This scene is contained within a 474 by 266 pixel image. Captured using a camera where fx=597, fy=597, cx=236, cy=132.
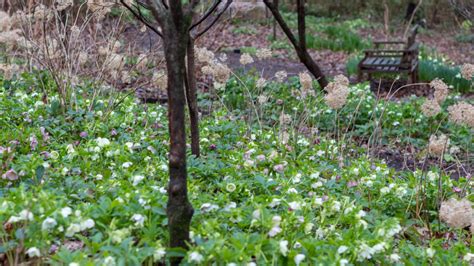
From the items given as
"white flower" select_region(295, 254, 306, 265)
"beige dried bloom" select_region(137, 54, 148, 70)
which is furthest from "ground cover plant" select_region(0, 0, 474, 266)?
"beige dried bloom" select_region(137, 54, 148, 70)

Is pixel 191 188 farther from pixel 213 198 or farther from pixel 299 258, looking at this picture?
pixel 299 258

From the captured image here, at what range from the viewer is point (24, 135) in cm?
319

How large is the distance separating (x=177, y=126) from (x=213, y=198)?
1.55 feet

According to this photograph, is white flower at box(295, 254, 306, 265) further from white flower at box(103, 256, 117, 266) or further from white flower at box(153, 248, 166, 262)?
white flower at box(103, 256, 117, 266)

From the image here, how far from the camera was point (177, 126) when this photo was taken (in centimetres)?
197

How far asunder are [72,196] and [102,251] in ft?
1.70

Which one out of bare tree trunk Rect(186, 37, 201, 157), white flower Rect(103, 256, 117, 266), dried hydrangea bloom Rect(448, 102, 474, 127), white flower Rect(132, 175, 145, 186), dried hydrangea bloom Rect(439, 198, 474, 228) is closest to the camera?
white flower Rect(103, 256, 117, 266)

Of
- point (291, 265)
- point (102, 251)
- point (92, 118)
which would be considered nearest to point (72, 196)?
point (102, 251)

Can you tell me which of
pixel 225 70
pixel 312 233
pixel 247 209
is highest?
pixel 225 70

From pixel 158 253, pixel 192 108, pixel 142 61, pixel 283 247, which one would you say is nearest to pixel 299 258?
pixel 283 247

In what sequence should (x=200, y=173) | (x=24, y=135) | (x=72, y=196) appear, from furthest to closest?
(x=24, y=135) → (x=200, y=173) → (x=72, y=196)

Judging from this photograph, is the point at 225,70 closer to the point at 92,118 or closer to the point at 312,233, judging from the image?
the point at 92,118

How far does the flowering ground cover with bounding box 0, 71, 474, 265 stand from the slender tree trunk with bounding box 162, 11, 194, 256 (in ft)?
0.24

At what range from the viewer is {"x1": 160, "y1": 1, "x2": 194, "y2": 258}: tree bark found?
6.30 ft
